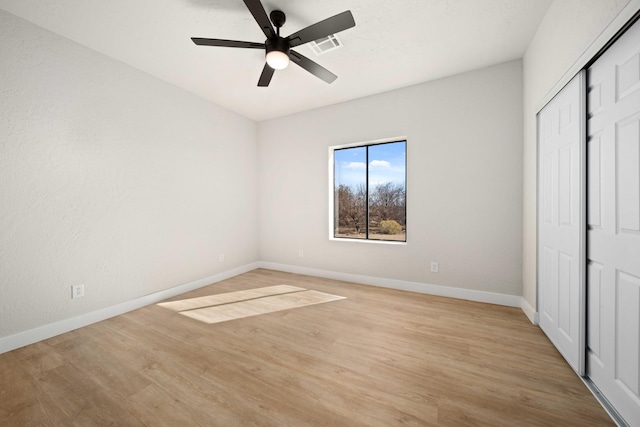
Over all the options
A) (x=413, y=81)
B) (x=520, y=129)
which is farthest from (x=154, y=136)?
(x=520, y=129)

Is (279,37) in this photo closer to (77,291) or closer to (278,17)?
(278,17)

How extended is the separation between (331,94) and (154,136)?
2.47 metres

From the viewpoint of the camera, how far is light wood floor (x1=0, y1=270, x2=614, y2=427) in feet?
4.42

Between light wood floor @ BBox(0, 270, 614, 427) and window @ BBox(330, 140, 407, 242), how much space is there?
160 centimetres

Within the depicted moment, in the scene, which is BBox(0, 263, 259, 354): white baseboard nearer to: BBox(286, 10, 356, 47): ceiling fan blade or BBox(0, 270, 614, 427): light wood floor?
BBox(0, 270, 614, 427): light wood floor

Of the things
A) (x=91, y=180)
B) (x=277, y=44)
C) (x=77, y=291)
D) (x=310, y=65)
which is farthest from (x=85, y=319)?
(x=310, y=65)

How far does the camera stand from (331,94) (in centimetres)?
354

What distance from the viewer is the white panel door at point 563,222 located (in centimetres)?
161

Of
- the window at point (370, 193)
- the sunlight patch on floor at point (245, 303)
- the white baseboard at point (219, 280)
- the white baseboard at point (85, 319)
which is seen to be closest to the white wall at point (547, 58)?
the white baseboard at point (219, 280)

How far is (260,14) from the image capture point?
171cm

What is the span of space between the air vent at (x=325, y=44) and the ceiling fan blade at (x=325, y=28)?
49cm

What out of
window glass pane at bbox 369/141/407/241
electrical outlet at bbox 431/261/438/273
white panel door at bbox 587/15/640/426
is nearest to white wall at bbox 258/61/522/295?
electrical outlet at bbox 431/261/438/273

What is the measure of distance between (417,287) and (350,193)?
1840mm

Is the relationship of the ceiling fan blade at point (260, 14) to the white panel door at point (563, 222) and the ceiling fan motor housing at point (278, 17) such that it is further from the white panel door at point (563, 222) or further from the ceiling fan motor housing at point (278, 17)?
the white panel door at point (563, 222)
